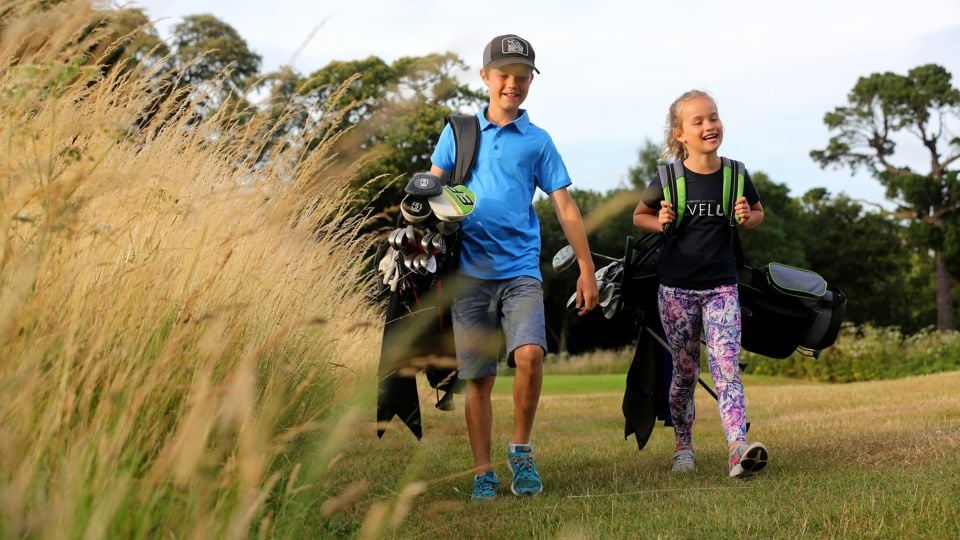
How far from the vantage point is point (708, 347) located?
575cm

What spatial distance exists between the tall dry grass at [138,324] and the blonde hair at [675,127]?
1988 mm

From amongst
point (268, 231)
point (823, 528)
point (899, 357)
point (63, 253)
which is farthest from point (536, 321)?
point (899, 357)

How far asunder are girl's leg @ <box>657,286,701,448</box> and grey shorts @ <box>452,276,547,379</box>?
90cm

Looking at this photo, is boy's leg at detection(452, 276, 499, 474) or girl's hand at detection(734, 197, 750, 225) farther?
girl's hand at detection(734, 197, 750, 225)

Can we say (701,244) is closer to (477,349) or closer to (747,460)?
(747,460)

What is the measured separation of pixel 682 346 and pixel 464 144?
1709 millimetres

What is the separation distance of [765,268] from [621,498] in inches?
72.4

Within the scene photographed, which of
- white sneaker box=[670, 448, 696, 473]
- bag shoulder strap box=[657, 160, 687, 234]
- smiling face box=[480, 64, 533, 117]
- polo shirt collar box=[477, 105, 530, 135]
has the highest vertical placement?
smiling face box=[480, 64, 533, 117]

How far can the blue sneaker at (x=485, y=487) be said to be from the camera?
17.1 ft

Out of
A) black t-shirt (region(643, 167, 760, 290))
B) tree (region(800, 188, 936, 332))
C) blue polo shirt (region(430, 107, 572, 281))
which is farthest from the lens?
tree (region(800, 188, 936, 332))

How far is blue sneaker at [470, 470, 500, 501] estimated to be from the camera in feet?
17.1

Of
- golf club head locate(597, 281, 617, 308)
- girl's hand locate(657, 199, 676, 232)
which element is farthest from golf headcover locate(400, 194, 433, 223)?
golf club head locate(597, 281, 617, 308)

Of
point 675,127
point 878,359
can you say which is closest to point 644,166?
point 878,359

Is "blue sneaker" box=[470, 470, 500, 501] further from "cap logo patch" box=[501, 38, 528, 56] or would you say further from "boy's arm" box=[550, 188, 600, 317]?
"cap logo patch" box=[501, 38, 528, 56]
